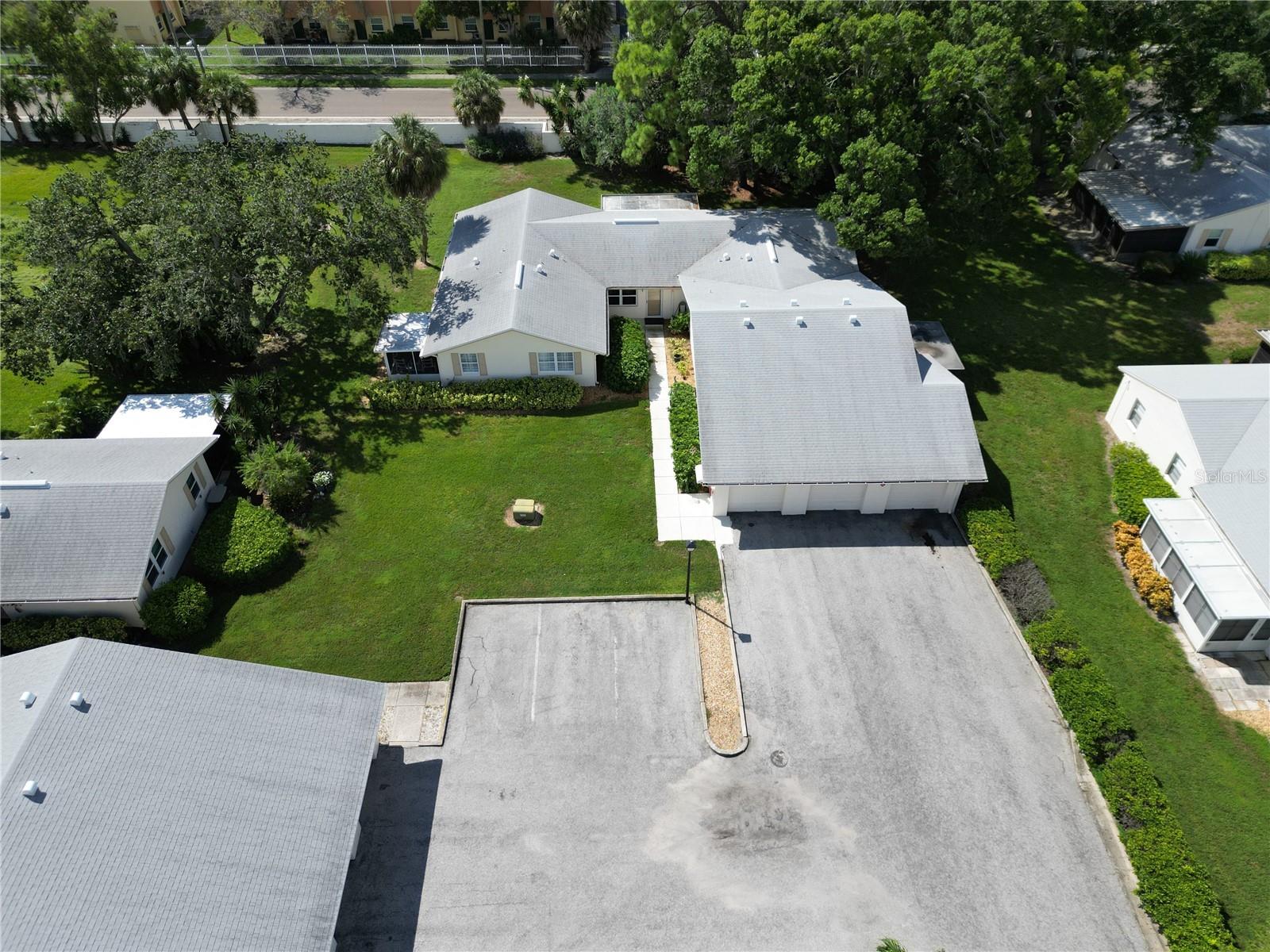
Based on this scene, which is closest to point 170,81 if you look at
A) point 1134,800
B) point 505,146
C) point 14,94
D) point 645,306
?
point 14,94

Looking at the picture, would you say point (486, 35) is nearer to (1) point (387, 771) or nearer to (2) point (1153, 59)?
(2) point (1153, 59)

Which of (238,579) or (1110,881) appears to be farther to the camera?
(238,579)

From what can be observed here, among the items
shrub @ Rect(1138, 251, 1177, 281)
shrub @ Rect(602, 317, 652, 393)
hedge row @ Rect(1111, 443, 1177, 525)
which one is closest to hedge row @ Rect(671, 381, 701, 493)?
shrub @ Rect(602, 317, 652, 393)

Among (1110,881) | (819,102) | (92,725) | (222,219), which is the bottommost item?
(1110,881)

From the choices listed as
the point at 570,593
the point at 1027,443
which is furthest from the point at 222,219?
the point at 1027,443

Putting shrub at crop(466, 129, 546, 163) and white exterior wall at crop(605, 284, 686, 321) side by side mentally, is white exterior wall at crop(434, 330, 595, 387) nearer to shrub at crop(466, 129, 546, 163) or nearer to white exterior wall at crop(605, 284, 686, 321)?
white exterior wall at crop(605, 284, 686, 321)

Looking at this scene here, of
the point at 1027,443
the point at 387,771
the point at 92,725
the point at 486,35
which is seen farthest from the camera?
the point at 486,35

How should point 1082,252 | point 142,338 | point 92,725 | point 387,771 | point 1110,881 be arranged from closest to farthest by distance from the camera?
point 92,725
point 1110,881
point 387,771
point 142,338
point 1082,252
